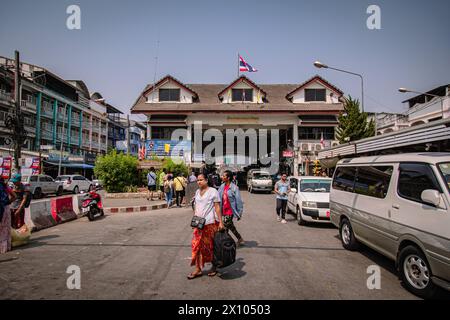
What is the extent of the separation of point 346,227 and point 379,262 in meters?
1.21

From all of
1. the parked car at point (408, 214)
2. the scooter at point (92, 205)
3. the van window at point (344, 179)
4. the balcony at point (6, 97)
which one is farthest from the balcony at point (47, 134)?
the parked car at point (408, 214)

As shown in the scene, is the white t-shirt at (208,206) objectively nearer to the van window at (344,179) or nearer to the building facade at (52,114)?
the van window at (344,179)

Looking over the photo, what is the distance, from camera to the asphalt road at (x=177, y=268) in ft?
13.4

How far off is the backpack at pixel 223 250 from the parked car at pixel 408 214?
2636 mm

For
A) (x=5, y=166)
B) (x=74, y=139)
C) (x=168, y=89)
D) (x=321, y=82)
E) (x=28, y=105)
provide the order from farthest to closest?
(x=74, y=139) < (x=28, y=105) < (x=168, y=89) < (x=321, y=82) < (x=5, y=166)

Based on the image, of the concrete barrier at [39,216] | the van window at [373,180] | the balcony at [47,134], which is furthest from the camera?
the balcony at [47,134]

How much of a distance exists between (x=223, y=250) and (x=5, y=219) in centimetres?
511

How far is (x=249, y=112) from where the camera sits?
26.7 metres

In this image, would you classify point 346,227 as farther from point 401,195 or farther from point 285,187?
point 285,187

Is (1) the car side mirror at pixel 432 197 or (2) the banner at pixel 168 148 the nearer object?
(1) the car side mirror at pixel 432 197

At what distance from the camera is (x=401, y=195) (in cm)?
470

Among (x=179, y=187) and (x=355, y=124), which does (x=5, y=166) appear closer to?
(x=179, y=187)

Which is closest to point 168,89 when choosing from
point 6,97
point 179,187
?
point 179,187
